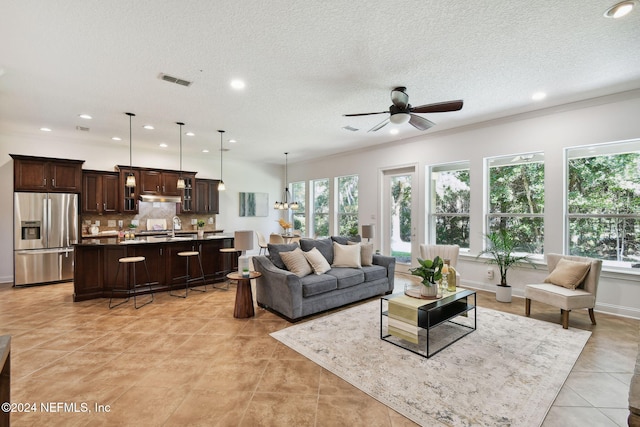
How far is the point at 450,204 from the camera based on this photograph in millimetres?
5809

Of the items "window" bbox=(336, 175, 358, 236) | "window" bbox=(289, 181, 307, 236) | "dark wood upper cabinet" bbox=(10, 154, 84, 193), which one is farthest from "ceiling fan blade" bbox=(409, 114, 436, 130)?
"dark wood upper cabinet" bbox=(10, 154, 84, 193)

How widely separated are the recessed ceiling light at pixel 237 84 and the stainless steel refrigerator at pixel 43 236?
4724 millimetres

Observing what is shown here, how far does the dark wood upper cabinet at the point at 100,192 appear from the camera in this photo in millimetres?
6223

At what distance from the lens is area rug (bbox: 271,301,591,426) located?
206cm

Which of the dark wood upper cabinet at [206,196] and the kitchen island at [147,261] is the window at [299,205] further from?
the kitchen island at [147,261]

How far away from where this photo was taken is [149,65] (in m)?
3.15

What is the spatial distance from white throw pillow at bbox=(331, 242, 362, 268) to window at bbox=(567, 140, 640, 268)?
3.24 meters

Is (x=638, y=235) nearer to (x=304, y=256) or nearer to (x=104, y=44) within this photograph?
(x=304, y=256)

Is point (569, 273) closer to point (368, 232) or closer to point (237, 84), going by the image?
point (368, 232)

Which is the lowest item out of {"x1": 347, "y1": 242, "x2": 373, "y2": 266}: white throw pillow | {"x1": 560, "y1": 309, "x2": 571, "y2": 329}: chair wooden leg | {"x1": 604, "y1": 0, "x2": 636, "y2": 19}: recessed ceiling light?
{"x1": 560, "y1": 309, "x2": 571, "y2": 329}: chair wooden leg

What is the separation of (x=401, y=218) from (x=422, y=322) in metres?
3.89

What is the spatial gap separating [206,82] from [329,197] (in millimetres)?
5036

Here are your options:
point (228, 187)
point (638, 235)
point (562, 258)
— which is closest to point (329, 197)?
point (228, 187)

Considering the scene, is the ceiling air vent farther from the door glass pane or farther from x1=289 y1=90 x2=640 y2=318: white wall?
the door glass pane
